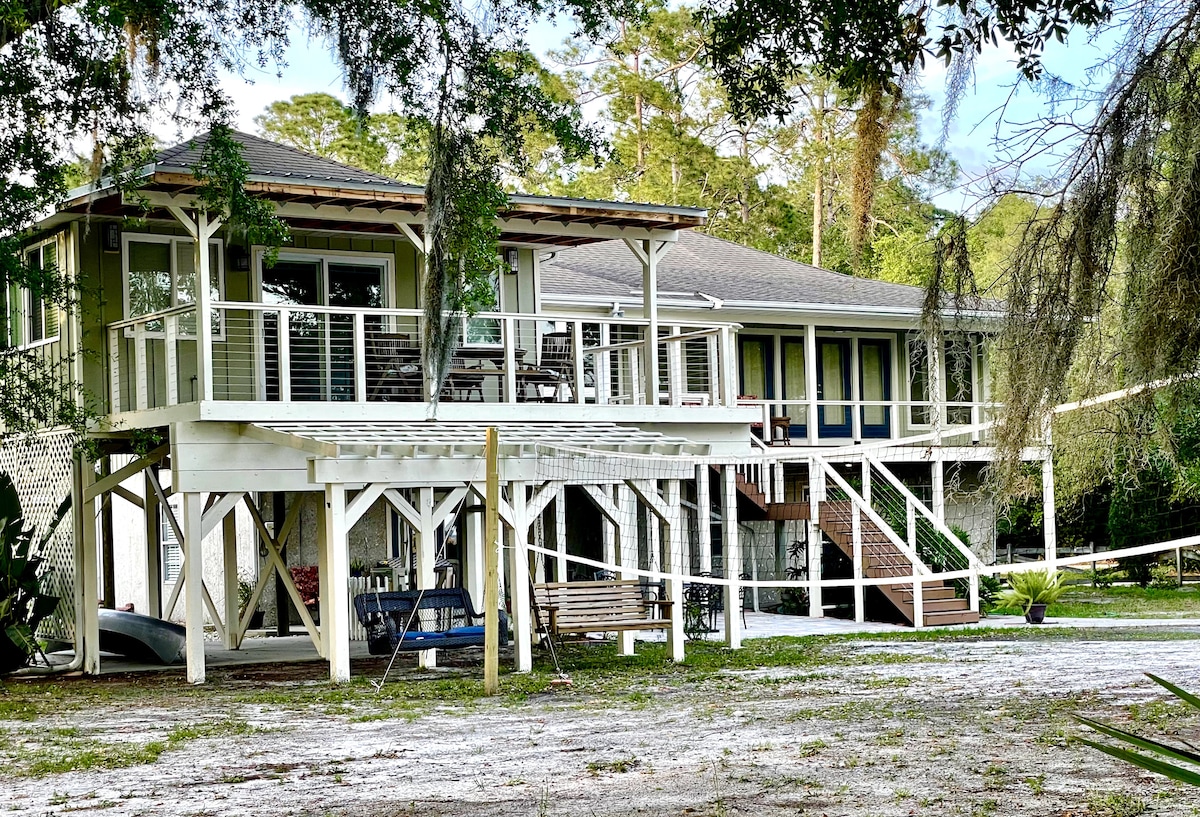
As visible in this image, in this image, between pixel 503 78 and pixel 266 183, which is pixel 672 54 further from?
pixel 503 78

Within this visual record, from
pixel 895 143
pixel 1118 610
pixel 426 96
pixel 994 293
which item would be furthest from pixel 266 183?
pixel 1118 610

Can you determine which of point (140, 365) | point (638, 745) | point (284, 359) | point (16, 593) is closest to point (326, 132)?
point (140, 365)

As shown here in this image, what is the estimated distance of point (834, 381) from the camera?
2567cm

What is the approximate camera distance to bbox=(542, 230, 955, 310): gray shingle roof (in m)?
23.2

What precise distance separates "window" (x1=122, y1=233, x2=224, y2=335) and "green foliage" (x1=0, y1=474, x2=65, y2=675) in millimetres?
2385

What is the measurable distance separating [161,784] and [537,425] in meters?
8.48

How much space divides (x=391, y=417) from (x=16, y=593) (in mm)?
4249

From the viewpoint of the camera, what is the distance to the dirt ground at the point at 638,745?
6.93 metres

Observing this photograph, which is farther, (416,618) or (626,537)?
(626,537)

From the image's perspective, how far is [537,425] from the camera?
16.0 metres

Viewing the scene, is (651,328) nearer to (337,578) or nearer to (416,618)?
(416,618)

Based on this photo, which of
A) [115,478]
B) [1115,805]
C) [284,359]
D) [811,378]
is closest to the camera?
[1115,805]

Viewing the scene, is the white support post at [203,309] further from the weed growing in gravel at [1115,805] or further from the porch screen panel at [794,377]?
the porch screen panel at [794,377]

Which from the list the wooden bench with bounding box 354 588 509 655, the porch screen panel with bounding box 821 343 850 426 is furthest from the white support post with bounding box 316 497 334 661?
the porch screen panel with bounding box 821 343 850 426
